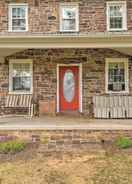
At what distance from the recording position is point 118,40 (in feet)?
37.4

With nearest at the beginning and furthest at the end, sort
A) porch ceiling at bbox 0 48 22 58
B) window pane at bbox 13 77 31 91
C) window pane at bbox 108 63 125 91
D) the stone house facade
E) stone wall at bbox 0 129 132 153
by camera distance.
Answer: stone wall at bbox 0 129 132 153 → porch ceiling at bbox 0 48 22 58 → the stone house facade → window pane at bbox 108 63 125 91 → window pane at bbox 13 77 31 91

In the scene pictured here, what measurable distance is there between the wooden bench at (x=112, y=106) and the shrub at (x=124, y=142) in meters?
3.73

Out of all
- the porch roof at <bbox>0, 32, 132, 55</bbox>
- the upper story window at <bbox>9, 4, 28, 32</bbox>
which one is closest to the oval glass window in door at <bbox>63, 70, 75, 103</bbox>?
the upper story window at <bbox>9, 4, 28, 32</bbox>

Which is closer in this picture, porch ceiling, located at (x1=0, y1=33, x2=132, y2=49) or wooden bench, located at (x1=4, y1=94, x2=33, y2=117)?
porch ceiling, located at (x1=0, y1=33, x2=132, y2=49)

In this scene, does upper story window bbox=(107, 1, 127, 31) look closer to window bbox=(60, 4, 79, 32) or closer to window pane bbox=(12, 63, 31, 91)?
window bbox=(60, 4, 79, 32)


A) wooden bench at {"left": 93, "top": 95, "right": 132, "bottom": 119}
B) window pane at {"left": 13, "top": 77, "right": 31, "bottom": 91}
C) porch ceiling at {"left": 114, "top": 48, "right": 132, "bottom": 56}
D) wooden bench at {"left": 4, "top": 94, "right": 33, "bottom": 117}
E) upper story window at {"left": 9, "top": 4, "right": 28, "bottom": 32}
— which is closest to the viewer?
porch ceiling at {"left": 114, "top": 48, "right": 132, "bottom": 56}

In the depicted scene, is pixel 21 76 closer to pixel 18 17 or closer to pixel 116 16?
pixel 18 17

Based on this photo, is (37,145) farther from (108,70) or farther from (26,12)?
(26,12)

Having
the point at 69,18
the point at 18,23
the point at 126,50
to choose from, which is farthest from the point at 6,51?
the point at 126,50

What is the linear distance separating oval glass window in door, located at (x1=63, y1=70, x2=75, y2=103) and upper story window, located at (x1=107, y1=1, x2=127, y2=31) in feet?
8.55

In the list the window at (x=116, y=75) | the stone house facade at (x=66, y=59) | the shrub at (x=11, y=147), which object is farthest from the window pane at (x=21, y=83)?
the shrub at (x=11, y=147)

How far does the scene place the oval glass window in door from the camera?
14.4 meters

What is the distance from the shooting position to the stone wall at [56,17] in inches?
566

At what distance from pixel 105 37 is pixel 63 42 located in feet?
4.62
